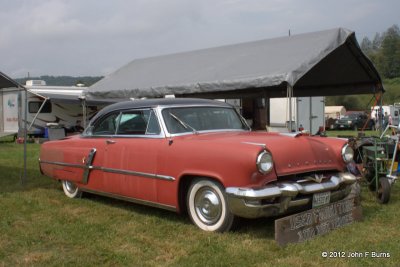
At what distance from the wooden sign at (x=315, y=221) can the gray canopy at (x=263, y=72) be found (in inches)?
128

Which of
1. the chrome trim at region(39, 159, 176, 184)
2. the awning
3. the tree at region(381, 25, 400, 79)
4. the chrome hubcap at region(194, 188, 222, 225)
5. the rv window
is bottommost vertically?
the chrome hubcap at region(194, 188, 222, 225)

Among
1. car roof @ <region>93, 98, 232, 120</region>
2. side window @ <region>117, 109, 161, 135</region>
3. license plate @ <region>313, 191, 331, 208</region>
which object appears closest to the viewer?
license plate @ <region>313, 191, 331, 208</region>

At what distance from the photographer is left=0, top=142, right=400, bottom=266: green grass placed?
4.13m

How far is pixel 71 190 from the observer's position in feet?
23.5

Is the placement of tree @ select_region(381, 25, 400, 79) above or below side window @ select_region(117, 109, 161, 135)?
above

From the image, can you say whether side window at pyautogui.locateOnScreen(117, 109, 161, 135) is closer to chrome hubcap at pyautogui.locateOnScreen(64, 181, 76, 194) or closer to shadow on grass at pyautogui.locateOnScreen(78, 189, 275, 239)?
shadow on grass at pyautogui.locateOnScreen(78, 189, 275, 239)

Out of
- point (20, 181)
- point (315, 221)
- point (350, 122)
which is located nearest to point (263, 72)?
point (315, 221)

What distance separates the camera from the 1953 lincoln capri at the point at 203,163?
4480mm

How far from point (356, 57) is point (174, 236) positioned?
20.4ft

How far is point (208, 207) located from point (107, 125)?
2.26 metres

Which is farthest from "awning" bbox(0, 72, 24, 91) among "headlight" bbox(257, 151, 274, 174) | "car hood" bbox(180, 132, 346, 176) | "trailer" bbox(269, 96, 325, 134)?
"trailer" bbox(269, 96, 325, 134)

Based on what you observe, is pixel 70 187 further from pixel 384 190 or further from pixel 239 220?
pixel 384 190

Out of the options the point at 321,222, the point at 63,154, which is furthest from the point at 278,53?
the point at 321,222

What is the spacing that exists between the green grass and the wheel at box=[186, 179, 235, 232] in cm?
11
